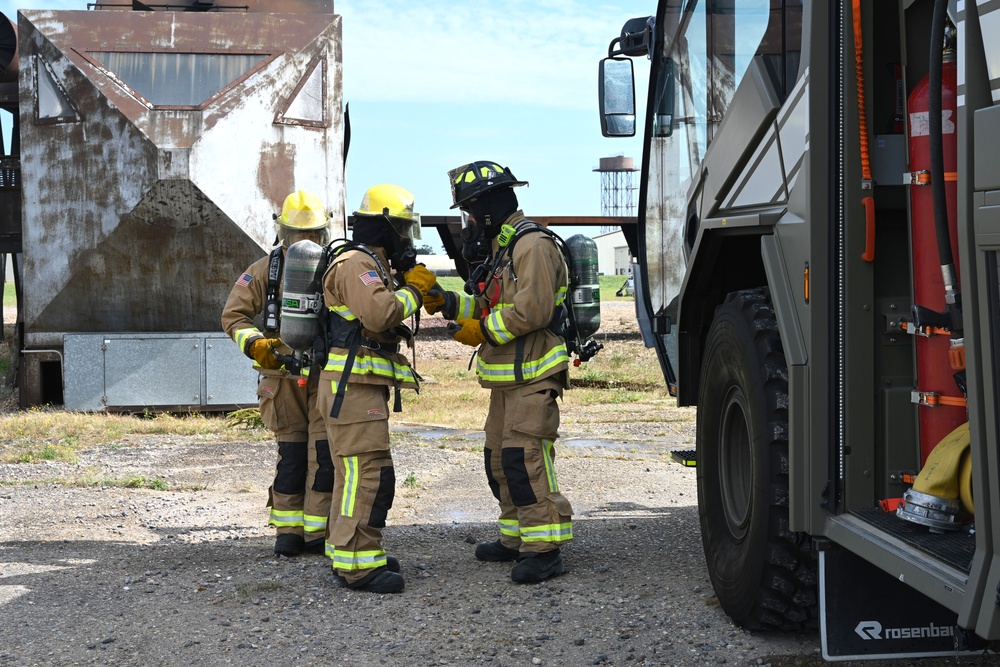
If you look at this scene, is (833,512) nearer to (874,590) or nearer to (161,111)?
(874,590)

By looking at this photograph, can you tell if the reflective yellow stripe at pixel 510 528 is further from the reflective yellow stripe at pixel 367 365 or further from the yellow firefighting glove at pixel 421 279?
the yellow firefighting glove at pixel 421 279

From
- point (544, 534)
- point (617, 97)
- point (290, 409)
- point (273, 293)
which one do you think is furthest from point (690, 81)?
point (290, 409)

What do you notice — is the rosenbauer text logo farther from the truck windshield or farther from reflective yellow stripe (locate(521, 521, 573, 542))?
reflective yellow stripe (locate(521, 521, 573, 542))

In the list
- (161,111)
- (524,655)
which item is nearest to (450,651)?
(524,655)

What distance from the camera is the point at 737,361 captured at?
387 centimetres

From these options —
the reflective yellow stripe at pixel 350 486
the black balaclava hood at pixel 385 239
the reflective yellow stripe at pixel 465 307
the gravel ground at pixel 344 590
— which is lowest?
the gravel ground at pixel 344 590

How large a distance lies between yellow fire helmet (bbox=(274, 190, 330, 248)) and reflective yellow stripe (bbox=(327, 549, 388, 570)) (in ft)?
5.78

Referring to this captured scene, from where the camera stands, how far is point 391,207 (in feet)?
17.2

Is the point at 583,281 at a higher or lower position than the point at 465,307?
higher

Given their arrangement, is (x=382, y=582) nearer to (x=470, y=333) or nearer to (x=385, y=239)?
(x=470, y=333)

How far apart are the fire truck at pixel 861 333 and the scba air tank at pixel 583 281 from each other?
1.11 meters

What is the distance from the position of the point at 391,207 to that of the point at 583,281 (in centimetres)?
101

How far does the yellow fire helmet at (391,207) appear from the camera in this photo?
5.24m

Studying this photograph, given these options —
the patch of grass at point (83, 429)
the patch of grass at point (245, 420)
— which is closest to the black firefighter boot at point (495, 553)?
the patch of grass at point (83, 429)
